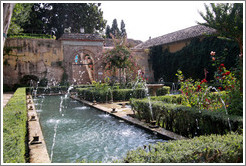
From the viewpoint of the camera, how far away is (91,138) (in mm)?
4277

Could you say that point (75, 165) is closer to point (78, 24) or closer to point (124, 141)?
point (124, 141)

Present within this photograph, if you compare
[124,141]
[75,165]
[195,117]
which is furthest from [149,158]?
[195,117]

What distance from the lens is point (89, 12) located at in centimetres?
2269

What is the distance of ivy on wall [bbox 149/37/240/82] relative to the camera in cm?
1336

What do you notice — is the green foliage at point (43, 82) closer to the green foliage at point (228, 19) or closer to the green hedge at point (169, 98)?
the green hedge at point (169, 98)

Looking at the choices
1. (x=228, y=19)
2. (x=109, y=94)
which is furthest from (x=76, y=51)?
(x=228, y=19)

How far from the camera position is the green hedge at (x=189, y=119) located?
356 centimetres

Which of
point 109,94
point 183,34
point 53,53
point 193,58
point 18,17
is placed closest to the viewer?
point 109,94

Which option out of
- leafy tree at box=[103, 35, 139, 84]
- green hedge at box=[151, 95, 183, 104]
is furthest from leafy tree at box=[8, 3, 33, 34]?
green hedge at box=[151, 95, 183, 104]

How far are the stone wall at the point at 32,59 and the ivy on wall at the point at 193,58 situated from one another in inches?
318

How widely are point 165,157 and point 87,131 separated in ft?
9.54

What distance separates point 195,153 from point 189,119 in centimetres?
195

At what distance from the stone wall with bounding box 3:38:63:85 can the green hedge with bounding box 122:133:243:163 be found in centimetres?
1585

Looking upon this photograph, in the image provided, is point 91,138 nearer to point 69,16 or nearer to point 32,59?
point 32,59
